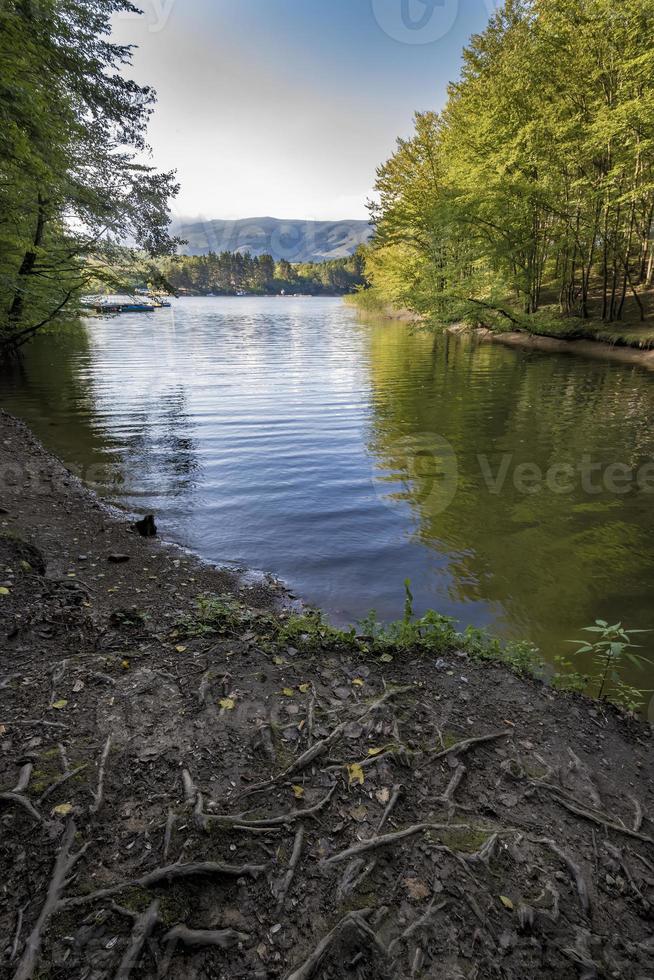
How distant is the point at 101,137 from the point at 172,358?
597 inches

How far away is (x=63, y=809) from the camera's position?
8.87 feet

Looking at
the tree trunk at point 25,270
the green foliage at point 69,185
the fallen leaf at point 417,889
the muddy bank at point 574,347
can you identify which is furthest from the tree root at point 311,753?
the muddy bank at point 574,347

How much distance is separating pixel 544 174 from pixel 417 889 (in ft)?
111

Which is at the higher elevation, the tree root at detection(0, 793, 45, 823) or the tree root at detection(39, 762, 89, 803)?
the tree root at detection(0, 793, 45, 823)

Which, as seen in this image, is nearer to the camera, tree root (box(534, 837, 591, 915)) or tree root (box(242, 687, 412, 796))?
tree root (box(534, 837, 591, 915))

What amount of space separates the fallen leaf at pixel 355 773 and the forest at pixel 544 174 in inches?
1137

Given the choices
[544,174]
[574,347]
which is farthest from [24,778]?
[574,347]

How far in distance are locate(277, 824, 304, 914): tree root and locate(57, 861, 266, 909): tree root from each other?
0.45 feet

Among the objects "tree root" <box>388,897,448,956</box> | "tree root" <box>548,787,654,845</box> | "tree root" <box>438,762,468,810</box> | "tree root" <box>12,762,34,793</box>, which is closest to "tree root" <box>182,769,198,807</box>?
"tree root" <box>12,762,34,793</box>

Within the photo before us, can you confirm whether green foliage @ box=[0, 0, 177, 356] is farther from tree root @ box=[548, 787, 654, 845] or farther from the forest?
the forest

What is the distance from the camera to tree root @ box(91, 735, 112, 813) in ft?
9.03

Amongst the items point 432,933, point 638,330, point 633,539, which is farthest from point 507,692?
point 638,330

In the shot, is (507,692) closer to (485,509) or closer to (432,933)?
(432,933)

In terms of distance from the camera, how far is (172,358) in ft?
107
